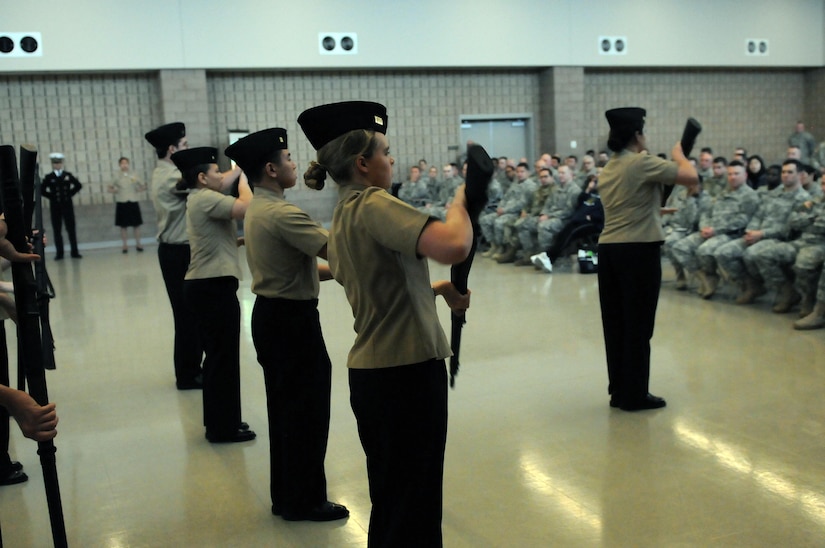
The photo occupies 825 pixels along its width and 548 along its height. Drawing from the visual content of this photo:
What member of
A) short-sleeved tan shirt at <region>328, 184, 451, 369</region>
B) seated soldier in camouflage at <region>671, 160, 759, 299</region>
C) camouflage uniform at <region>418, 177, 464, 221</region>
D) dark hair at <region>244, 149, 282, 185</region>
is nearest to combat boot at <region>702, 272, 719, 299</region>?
seated soldier in camouflage at <region>671, 160, 759, 299</region>

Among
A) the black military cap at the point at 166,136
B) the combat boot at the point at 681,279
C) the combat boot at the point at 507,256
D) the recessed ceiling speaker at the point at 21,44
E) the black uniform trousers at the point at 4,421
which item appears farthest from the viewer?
the recessed ceiling speaker at the point at 21,44

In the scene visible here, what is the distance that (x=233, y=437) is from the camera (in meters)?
3.95

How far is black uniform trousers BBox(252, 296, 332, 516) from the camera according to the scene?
2.94 meters

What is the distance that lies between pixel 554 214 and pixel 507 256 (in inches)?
39.4

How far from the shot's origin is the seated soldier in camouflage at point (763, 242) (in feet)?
20.9

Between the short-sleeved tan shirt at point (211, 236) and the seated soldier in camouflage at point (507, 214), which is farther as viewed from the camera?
the seated soldier in camouflage at point (507, 214)

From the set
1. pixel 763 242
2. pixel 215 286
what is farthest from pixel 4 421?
pixel 763 242

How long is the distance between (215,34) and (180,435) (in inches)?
442

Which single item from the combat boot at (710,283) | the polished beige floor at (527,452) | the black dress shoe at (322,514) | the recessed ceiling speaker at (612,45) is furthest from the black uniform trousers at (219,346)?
the recessed ceiling speaker at (612,45)

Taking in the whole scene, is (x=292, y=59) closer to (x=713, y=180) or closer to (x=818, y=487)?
(x=713, y=180)

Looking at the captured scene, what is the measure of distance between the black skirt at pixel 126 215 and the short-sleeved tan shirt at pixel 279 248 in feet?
35.9

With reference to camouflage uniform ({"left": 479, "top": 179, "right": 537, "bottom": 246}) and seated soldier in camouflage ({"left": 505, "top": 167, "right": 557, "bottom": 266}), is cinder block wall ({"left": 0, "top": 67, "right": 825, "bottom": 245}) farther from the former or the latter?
seated soldier in camouflage ({"left": 505, "top": 167, "right": 557, "bottom": 266})

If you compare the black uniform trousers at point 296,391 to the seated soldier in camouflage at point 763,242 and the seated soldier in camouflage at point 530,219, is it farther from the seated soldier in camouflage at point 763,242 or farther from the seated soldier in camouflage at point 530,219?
the seated soldier in camouflage at point 530,219

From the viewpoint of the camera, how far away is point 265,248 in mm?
2918
